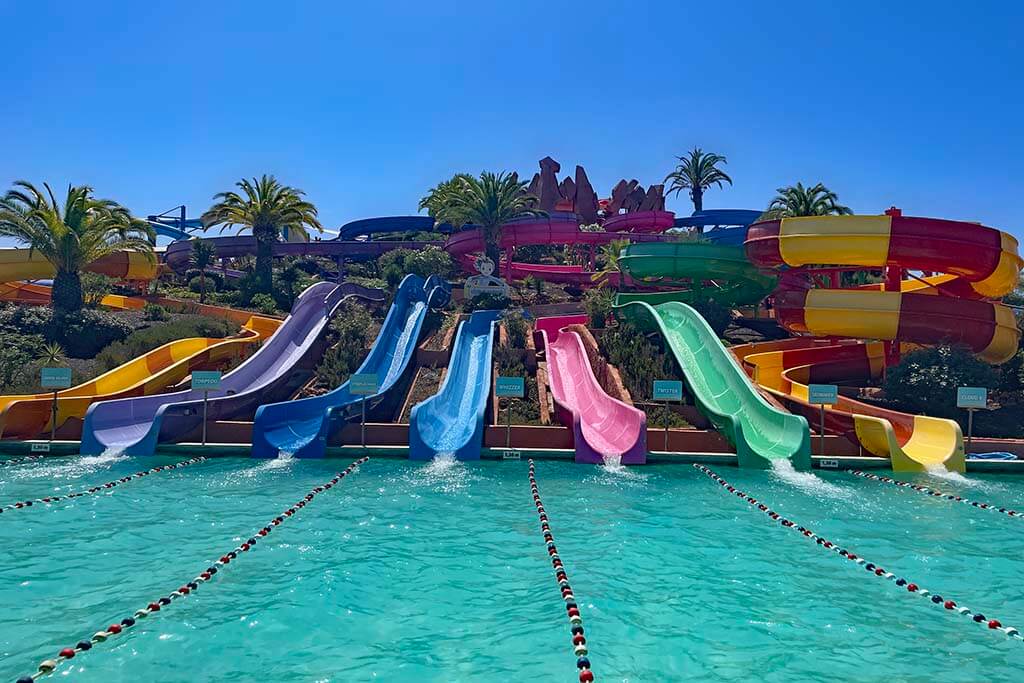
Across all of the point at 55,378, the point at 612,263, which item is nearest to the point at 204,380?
the point at 55,378

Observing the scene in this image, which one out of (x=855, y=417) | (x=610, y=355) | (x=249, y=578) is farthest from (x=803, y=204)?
(x=249, y=578)

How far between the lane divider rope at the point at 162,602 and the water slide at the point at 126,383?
8196mm

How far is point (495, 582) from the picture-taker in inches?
325

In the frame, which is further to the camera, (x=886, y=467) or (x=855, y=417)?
(x=855, y=417)

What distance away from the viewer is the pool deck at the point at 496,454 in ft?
49.0

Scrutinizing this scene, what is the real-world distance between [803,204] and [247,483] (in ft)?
90.7

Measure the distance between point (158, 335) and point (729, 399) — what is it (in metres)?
17.4

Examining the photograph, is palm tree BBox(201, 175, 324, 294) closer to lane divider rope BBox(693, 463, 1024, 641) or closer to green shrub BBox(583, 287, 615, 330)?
green shrub BBox(583, 287, 615, 330)

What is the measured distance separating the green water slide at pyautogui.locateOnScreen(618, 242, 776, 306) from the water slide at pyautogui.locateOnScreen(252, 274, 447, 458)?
822 centimetres

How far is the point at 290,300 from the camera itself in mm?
33438

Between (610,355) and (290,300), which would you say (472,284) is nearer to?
(290,300)

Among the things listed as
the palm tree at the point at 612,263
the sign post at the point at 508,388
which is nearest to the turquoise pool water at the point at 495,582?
the sign post at the point at 508,388

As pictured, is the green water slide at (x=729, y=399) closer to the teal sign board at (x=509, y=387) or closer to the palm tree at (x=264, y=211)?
the teal sign board at (x=509, y=387)

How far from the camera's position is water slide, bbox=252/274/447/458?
1552 centimetres
